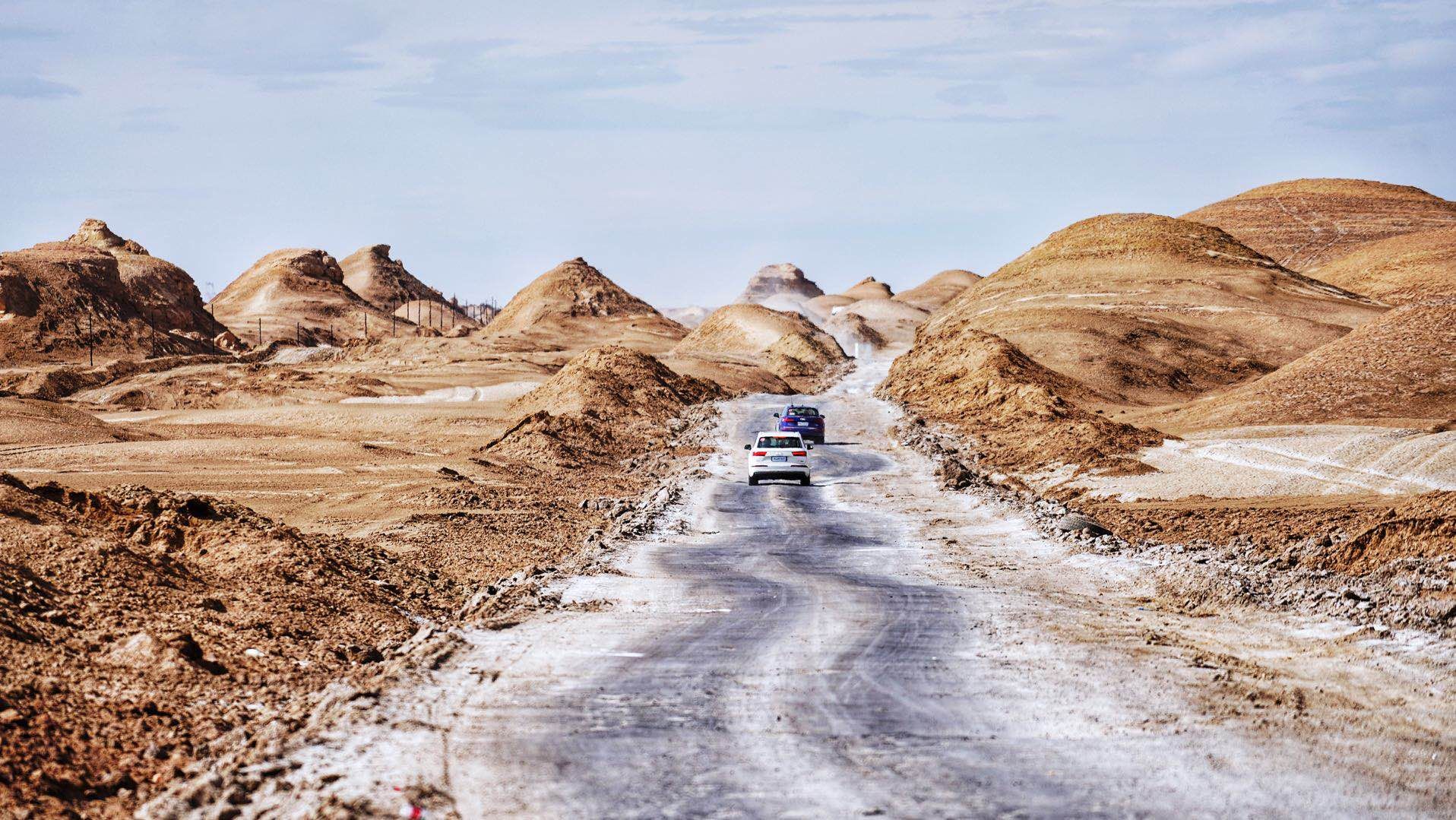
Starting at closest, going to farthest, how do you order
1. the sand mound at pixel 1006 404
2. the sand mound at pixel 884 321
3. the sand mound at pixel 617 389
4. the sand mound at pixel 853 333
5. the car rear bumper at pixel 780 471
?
1. the car rear bumper at pixel 780 471
2. the sand mound at pixel 1006 404
3. the sand mound at pixel 617 389
4. the sand mound at pixel 853 333
5. the sand mound at pixel 884 321

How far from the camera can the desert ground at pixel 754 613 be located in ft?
31.1

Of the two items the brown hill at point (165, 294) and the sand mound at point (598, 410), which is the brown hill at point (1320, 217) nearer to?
the sand mound at point (598, 410)

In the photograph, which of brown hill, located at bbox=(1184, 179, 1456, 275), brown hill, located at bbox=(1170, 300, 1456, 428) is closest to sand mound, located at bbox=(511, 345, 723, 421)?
brown hill, located at bbox=(1170, 300, 1456, 428)

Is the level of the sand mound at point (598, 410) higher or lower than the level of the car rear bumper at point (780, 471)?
higher

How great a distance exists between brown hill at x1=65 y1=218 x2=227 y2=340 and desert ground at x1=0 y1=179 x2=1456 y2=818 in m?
92.1

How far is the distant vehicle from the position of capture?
36.3 meters

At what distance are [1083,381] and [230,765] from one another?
217 feet

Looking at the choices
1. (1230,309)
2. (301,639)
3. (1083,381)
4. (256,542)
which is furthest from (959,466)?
(1230,309)

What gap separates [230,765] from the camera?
368 inches

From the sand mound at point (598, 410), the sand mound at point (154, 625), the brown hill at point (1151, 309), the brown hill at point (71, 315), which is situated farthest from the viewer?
the brown hill at point (71, 315)

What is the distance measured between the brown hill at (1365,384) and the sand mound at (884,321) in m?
109

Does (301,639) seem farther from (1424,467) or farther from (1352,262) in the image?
(1352,262)

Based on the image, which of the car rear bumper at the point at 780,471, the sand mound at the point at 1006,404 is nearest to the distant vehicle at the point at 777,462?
the car rear bumper at the point at 780,471

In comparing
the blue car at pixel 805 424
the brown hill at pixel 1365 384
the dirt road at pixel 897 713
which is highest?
the brown hill at pixel 1365 384
